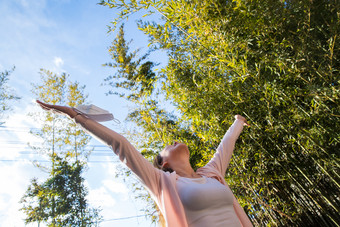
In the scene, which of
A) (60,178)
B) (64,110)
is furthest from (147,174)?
(60,178)

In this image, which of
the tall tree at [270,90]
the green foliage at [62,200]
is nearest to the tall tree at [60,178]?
the green foliage at [62,200]

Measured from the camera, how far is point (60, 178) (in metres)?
6.71

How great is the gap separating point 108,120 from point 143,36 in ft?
5.12

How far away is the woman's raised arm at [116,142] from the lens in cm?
107

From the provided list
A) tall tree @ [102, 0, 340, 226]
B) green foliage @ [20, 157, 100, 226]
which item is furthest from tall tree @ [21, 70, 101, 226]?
tall tree @ [102, 0, 340, 226]

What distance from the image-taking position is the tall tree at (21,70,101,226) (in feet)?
21.0

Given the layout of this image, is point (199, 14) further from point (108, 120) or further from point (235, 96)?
point (108, 120)

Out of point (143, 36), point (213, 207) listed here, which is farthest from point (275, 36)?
point (213, 207)

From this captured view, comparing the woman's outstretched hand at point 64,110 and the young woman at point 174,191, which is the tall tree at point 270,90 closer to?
the young woman at point 174,191

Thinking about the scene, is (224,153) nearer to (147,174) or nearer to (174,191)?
(174,191)

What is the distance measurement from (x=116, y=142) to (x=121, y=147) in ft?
0.12

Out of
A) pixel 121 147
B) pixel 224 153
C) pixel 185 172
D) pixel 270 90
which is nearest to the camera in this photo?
pixel 121 147

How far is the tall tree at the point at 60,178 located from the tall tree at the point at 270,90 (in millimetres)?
5105

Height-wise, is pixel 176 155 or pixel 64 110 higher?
pixel 64 110
